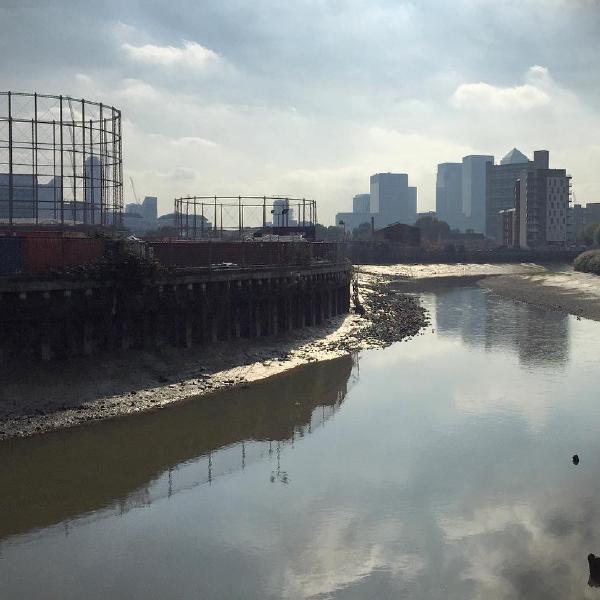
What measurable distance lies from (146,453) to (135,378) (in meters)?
8.08

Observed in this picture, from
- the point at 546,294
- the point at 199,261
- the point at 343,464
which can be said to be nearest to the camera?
the point at 343,464

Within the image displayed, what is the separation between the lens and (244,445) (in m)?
28.5

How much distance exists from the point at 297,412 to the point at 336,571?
16.0m

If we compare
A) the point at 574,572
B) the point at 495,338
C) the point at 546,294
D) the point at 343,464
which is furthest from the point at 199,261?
the point at 546,294

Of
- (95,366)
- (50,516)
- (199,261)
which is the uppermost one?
(199,261)

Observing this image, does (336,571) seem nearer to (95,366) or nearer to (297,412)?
(297,412)

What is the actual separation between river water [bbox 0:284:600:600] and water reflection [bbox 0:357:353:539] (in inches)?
3.4

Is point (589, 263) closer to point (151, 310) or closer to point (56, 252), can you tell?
point (151, 310)

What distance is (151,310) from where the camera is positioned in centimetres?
3775

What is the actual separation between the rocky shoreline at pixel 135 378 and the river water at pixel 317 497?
1.23 meters

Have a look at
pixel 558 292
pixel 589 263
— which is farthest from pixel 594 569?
pixel 589 263

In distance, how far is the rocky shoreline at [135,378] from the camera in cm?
2911

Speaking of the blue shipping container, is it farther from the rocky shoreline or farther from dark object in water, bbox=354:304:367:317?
dark object in water, bbox=354:304:367:317

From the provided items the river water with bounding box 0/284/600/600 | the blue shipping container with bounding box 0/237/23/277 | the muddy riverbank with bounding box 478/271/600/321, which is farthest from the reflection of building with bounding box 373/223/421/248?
the blue shipping container with bounding box 0/237/23/277
